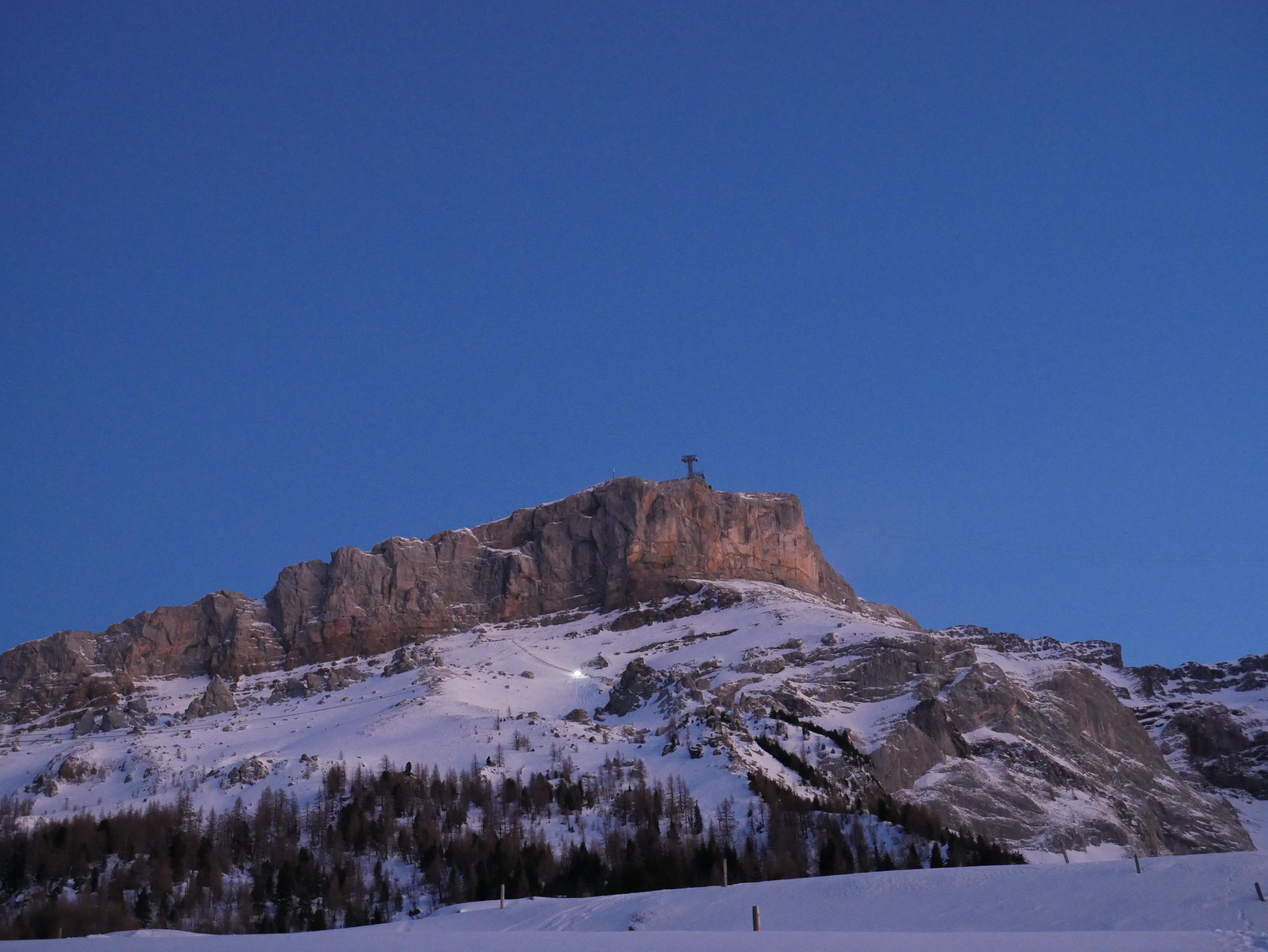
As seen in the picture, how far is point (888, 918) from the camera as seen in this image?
4119 centimetres

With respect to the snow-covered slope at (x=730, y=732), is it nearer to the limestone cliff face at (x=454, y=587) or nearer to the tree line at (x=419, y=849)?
the tree line at (x=419, y=849)

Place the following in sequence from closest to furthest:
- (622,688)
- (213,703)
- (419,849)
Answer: (419,849), (622,688), (213,703)

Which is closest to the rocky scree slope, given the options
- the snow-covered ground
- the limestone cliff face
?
the limestone cliff face

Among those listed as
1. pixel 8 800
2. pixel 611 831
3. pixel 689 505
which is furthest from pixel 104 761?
pixel 689 505

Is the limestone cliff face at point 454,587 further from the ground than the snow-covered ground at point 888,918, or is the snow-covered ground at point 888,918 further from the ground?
the limestone cliff face at point 454,587

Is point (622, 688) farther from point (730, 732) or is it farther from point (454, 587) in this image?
point (454, 587)

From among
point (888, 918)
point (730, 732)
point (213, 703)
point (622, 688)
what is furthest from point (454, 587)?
point (888, 918)

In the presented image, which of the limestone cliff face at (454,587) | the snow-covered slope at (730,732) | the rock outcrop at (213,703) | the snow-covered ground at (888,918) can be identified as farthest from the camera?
the limestone cliff face at (454,587)

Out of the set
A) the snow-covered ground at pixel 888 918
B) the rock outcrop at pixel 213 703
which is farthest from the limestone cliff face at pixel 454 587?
the snow-covered ground at pixel 888 918

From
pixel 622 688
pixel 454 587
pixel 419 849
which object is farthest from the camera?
pixel 454 587

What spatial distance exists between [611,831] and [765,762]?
1621cm

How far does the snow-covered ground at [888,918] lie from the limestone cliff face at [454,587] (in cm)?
12960

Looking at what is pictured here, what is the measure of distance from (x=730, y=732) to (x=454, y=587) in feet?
308

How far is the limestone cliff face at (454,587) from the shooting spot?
592 feet
